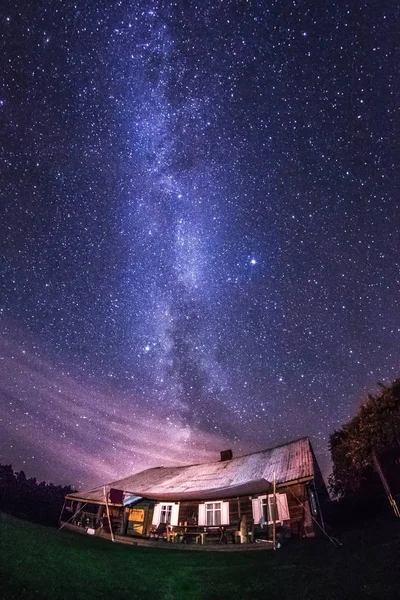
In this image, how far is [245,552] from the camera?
584 inches

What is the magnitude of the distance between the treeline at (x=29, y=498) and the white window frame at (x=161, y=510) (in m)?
10.9

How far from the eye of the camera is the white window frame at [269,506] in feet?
59.8

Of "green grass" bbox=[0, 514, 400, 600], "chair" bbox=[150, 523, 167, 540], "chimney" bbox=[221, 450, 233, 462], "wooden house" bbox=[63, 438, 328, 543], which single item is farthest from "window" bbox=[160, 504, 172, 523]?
"green grass" bbox=[0, 514, 400, 600]

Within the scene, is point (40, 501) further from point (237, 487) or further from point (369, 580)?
point (369, 580)

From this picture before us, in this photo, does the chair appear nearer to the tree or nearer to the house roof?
the house roof

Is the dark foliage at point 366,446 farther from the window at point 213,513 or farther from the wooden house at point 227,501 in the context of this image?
the window at point 213,513

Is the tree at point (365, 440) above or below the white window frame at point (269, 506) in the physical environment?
above

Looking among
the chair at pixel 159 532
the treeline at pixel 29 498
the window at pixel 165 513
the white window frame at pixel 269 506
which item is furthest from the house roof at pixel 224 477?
the treeline at pixel 29 498

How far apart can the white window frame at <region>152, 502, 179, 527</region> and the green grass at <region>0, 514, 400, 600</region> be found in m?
7.33

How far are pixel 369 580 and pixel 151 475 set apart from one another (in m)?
23.1

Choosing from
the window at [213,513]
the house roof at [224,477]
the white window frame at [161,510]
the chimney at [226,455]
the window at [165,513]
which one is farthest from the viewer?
the chimney at [226,455]

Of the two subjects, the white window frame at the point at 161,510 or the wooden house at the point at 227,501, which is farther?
the white window frame at the point at 161,510

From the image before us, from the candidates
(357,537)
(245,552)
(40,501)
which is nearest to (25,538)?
(245,552)

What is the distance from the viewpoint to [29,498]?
32719 millimetres
